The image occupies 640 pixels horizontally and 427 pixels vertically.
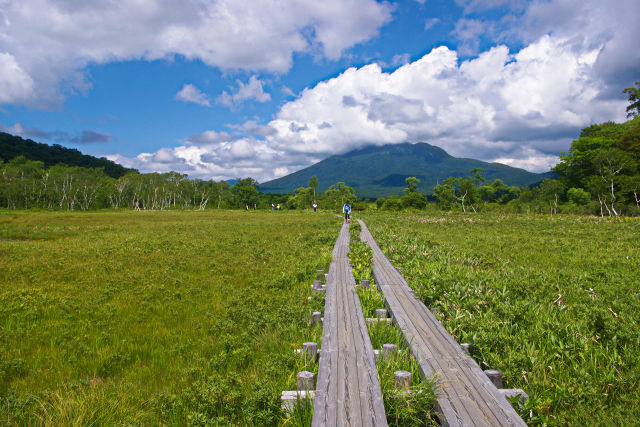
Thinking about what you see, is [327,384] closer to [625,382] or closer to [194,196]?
[625,382]

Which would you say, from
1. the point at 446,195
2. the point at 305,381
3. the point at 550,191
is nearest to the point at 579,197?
the point at 550,191

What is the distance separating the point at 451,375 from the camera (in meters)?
3.54

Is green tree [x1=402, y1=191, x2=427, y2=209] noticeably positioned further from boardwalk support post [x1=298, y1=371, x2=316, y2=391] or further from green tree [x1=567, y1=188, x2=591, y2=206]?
boardwalk support post [x1=298, y1=371, x2=316, y2=391]

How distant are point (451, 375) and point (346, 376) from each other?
1.28 meters

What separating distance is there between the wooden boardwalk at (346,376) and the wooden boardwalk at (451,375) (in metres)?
0.69

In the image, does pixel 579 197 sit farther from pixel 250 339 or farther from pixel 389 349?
pixel 250 339

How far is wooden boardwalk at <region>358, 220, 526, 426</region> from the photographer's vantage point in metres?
2.86

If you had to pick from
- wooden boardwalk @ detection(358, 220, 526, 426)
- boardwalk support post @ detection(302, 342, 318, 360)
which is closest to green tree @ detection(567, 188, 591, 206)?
wooden boardwalk @ detection(358, 220, 526, 426)

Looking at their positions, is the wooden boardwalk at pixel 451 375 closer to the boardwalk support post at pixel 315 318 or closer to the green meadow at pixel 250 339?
the green meadow at pixel 250 339

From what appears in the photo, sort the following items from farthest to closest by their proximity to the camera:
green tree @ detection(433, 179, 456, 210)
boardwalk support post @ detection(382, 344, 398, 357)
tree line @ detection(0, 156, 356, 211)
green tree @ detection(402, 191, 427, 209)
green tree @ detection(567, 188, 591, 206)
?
1. tree line @ detection(0, 156, 356, 211)
2. green tree @ detection(402, 191, 427, 209)
3. green tree @ detection(433, 179, 456, 210)
4. green tree @ detection(567, 188, 591, 206)
5. boardwalk support post @ detection(382, 344, 398, 357)

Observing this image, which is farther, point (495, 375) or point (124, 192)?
point (124, 192)

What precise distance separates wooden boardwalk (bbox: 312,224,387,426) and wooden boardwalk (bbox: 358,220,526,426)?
2.26 ft

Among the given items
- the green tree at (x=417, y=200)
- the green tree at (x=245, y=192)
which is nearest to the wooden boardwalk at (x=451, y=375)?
the green tree at (x=417, y=200)

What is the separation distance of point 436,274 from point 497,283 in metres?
1.47
